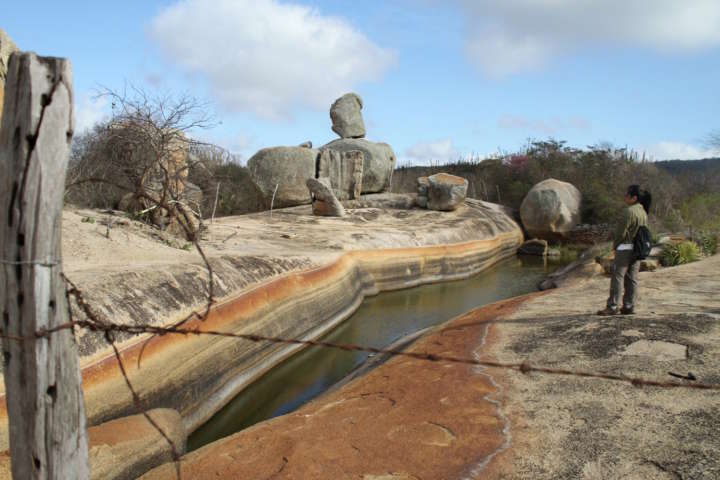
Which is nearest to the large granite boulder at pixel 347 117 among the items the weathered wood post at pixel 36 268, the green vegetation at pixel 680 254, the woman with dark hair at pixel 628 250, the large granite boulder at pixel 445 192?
the large granite boulder at pixel 445 192

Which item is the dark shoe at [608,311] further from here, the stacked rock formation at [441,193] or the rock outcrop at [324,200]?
the stacked rock formation at [441,193]

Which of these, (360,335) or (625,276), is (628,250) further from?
(360,335)

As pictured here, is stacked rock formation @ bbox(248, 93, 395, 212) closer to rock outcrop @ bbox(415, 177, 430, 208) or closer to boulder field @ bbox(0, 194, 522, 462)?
rock outcrop @ bbox(415, 177, 430, 208)

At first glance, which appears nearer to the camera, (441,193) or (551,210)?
A: (441,193)

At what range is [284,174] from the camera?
18266 millimetres

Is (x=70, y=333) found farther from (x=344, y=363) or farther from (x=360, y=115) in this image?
(x=360, y=115)

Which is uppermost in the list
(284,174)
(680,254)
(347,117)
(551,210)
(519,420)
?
(347,117)

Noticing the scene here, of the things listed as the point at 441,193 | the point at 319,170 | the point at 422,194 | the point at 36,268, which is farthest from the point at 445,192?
the point at 36,268

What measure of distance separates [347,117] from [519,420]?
743 inches

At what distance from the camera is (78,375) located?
2.02 m

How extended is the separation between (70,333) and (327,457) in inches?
73.1

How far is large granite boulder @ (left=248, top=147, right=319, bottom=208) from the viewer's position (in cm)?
1822

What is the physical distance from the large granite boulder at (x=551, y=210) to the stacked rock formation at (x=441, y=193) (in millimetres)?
2726

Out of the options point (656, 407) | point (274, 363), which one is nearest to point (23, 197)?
point (656, 407)
